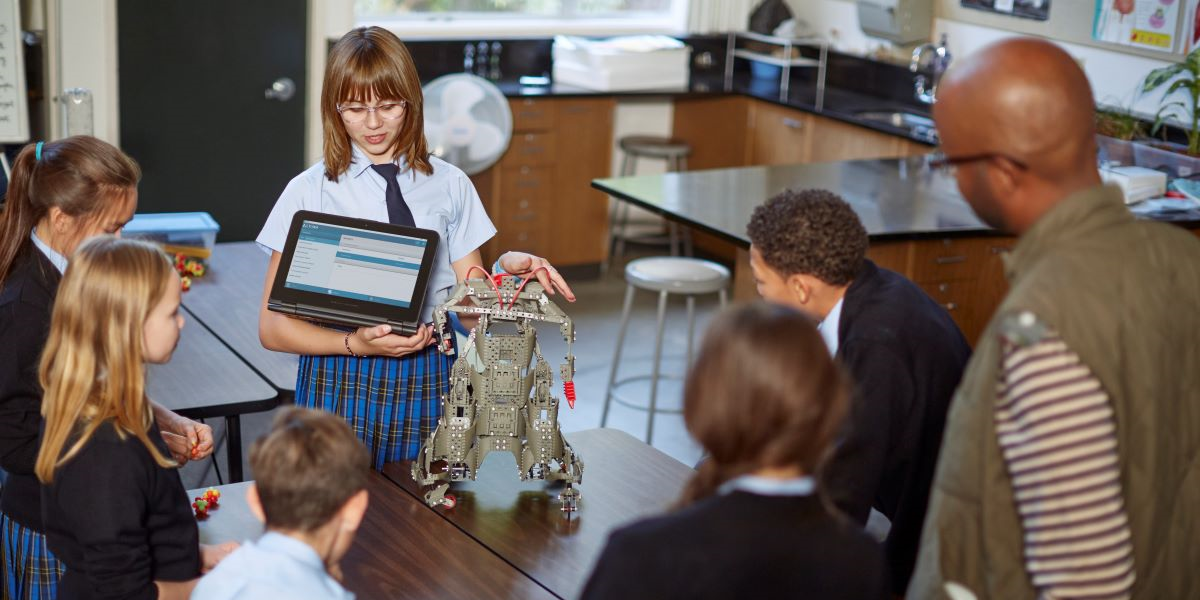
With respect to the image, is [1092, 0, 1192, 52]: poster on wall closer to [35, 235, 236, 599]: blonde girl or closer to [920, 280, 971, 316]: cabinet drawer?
[920, 280, 971, 316]: cabinet drawer

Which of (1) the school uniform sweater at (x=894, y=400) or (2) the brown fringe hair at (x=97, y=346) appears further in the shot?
(1) the school uniform sweater at (x=894, y=400)

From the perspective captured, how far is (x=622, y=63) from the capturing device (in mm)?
6309

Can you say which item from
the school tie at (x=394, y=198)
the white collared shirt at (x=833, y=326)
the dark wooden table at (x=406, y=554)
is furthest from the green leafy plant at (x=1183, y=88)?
the dark wooden table at (x=406, y=554)

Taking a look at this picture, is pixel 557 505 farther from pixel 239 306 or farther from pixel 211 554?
pixel 239 306

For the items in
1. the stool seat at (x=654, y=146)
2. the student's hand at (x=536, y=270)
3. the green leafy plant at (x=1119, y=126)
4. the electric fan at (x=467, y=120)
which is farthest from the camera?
the stool seat at (x=654, y=146)

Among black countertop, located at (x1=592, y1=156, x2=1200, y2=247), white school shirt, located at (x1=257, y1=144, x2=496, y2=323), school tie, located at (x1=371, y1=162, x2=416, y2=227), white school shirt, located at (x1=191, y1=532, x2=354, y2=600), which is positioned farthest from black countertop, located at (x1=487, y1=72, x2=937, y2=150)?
white school shirt, located at (x1=191, y1=532, x2=354, y2=600)

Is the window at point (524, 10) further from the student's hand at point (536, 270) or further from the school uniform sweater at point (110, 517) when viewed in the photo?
the school uniform sweater at point (110, 517)

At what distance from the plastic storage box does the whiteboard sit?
2.64 feet

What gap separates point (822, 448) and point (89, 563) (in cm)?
105

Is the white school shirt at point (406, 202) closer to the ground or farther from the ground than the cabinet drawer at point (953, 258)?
farther from the ground

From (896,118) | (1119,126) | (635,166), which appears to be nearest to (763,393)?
(1119,126)

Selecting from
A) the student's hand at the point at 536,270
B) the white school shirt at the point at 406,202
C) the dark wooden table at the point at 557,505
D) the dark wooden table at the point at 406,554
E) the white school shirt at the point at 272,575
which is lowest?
the dark wooden table at the point at 406,554

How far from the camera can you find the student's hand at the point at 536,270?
2316 millimetres

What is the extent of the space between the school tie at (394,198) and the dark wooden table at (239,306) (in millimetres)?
659
